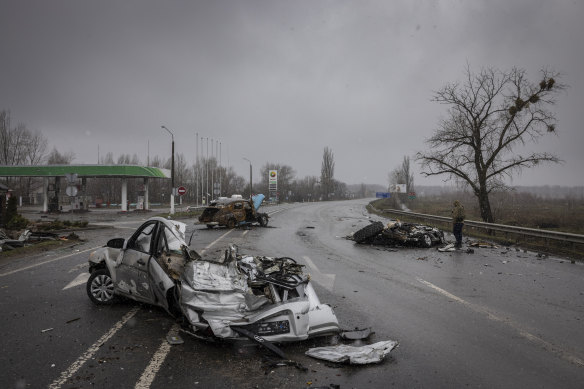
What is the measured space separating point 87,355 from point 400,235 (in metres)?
11.7

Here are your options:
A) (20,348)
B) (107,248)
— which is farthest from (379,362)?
(107,248)

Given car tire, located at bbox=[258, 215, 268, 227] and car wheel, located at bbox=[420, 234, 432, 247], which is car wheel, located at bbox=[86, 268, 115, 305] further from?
car tire, located at bbox=[258, 215, 268, 227]

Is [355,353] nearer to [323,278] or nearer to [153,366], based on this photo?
[153,366]

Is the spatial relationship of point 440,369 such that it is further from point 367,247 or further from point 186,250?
point 367,247

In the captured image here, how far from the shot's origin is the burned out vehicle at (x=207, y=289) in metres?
4.23

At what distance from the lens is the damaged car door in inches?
209

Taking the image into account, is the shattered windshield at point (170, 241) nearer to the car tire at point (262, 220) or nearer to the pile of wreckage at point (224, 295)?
the pile of wreckage at point (224, 295)

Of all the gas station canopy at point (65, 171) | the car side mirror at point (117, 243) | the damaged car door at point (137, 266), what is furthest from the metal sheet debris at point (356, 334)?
the gas station canopy at point (65, 171)

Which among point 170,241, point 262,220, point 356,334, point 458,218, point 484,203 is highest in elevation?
point 484,203

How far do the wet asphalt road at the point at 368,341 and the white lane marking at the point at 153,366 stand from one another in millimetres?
19

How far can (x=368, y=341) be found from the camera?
14.4 ft

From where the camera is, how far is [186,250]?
16.8 ft

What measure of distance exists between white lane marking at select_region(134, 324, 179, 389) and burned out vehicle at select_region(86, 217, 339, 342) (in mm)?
401

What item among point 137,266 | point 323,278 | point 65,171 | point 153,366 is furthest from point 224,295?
point 65,171
